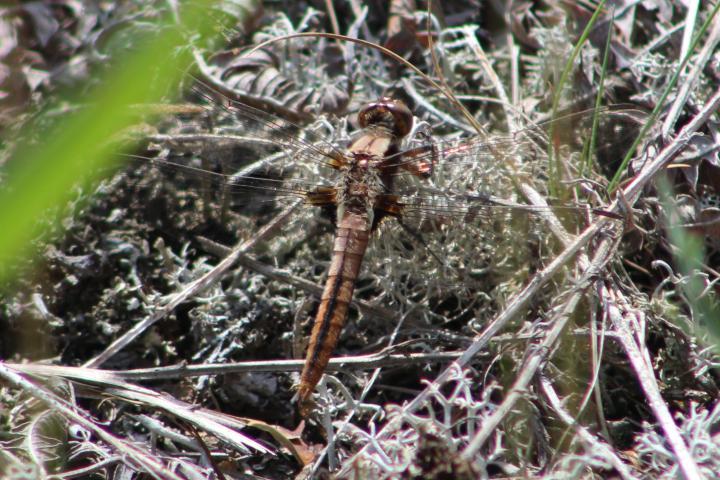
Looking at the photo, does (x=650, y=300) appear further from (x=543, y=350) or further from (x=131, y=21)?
(x=131, y=21)

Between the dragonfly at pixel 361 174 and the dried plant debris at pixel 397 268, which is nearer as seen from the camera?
the dried plant debris at pixel 397 268

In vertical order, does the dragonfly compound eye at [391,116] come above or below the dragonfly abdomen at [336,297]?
above

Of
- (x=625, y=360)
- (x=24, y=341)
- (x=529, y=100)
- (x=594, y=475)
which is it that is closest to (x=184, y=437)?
(x=24, y=341)

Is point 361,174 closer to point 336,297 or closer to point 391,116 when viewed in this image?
point 391,116

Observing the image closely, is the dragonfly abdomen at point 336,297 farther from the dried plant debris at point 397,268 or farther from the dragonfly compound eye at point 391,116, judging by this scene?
the dragonfly compound eye at point 391,116

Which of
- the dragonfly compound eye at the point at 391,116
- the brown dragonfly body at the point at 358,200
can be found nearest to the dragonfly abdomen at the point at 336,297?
the brown dragonfly body at the point at 358,200

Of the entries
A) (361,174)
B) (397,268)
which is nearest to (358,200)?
(361,174)

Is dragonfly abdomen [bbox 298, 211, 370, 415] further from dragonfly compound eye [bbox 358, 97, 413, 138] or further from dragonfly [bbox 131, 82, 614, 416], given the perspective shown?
dragonfly compound eye [bbox 358, 97, 413, 138]
